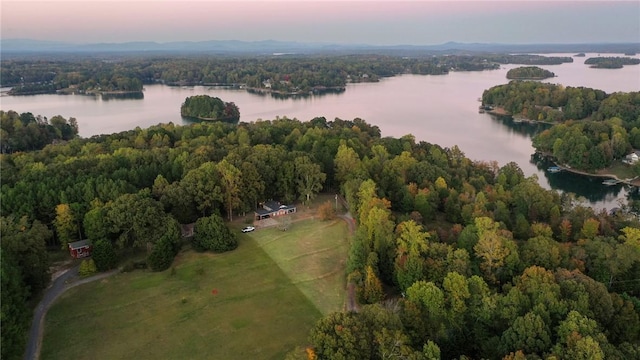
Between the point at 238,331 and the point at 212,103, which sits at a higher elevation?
the point at 212,103

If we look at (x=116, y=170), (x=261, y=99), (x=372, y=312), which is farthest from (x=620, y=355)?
(x=261, y=99)

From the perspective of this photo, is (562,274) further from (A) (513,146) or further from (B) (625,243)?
(A) (513,146)

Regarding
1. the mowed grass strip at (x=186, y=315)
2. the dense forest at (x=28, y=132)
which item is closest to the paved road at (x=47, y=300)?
the mowed grass strip at (x=186, y=315)

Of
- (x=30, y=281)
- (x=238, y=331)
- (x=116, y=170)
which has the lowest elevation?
(x=238, y=331)

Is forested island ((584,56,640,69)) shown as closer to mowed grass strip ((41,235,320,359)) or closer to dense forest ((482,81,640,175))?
dense forest ((482,81,640,175))

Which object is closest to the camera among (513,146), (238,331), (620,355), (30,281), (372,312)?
(620,355)

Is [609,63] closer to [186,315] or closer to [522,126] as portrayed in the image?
[522,126]

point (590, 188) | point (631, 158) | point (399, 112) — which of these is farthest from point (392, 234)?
point (399, 112)

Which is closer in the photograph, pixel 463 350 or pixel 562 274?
pixel 463 350
